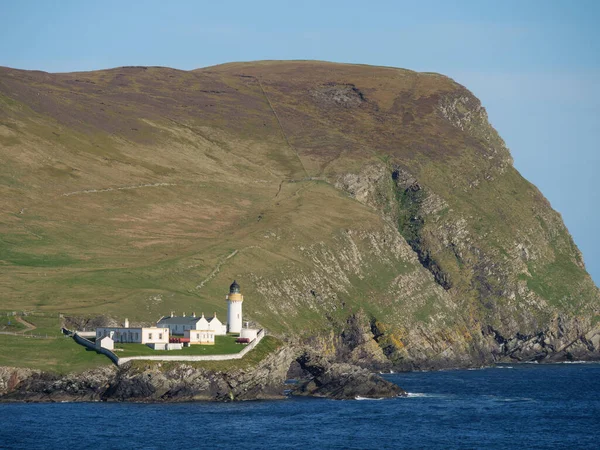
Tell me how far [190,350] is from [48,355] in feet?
47.2

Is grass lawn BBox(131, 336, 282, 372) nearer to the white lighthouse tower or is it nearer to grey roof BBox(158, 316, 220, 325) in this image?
grey roof BBox(158, 316, 220, 325)

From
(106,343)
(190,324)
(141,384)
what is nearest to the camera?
(141,384)

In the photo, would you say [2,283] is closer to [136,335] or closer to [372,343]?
[136,335]

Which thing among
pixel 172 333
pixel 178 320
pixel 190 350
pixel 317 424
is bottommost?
pixel 317 424

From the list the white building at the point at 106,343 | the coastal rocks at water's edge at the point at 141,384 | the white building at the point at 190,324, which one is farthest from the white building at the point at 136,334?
the coastal rocks at water's edge at the point at 141,384

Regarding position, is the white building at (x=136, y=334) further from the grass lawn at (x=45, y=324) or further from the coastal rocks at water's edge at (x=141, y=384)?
the coastal rocks at water's edge at (x=141, y=384)

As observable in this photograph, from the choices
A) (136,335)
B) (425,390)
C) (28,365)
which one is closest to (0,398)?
(28,365)

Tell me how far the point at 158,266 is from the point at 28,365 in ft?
173

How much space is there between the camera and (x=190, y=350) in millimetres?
132375

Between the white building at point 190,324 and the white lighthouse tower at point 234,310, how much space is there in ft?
6.57

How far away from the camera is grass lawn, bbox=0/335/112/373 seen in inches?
4998

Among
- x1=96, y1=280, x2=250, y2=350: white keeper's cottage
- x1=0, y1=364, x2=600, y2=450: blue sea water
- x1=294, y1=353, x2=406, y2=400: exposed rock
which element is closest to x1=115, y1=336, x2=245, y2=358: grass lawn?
x1=96, y1=280, x2=250, y2=350: white keeper's cottage

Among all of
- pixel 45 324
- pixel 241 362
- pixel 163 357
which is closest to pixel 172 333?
pixel 45 324

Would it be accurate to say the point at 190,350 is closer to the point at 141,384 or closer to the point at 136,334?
the point at 136,334
